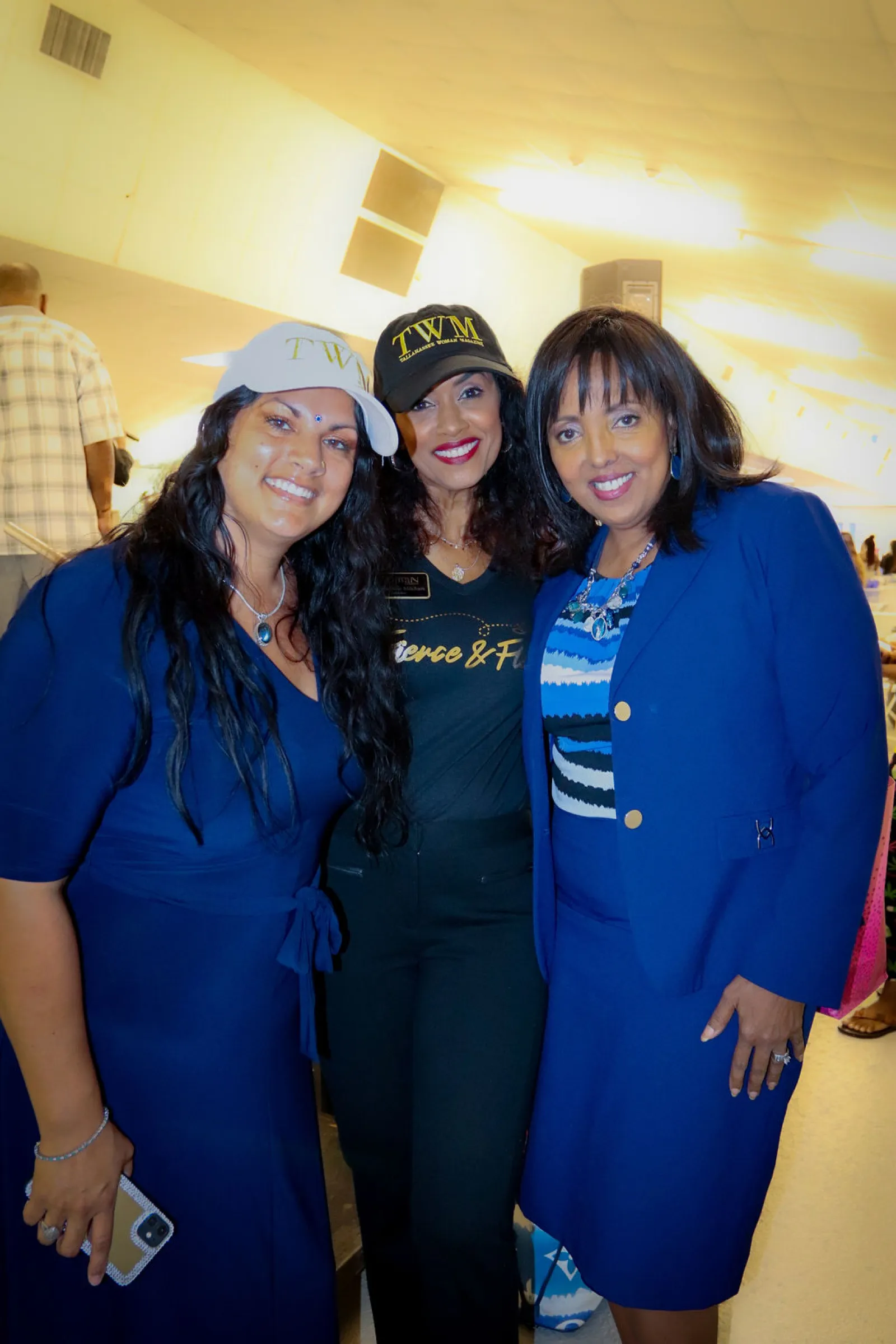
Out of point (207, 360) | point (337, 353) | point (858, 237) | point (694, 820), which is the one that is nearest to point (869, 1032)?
point (694, 820)

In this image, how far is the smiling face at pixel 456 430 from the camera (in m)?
1.88

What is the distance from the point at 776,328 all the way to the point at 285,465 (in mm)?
9524

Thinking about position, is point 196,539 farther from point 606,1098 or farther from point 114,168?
point 114,168

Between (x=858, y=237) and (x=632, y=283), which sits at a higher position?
(x=858, y=237)

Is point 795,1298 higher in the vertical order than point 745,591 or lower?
lower

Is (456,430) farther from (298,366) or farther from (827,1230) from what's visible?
(827,1230)

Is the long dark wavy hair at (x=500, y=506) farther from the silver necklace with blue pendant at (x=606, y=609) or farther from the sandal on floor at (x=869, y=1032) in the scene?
the sandal on floor at (x=869, y=1032)

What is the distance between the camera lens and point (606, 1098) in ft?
4.91

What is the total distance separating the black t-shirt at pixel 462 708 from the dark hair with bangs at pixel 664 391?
0.38 meters

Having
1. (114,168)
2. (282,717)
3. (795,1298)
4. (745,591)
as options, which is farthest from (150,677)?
(114,168)

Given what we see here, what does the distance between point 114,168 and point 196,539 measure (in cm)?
460

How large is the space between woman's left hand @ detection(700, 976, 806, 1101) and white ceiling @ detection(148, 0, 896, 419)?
3.28m

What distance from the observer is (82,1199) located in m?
1.18

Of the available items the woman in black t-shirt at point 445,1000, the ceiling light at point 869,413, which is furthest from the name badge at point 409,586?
the ceiling light at point 869,413
